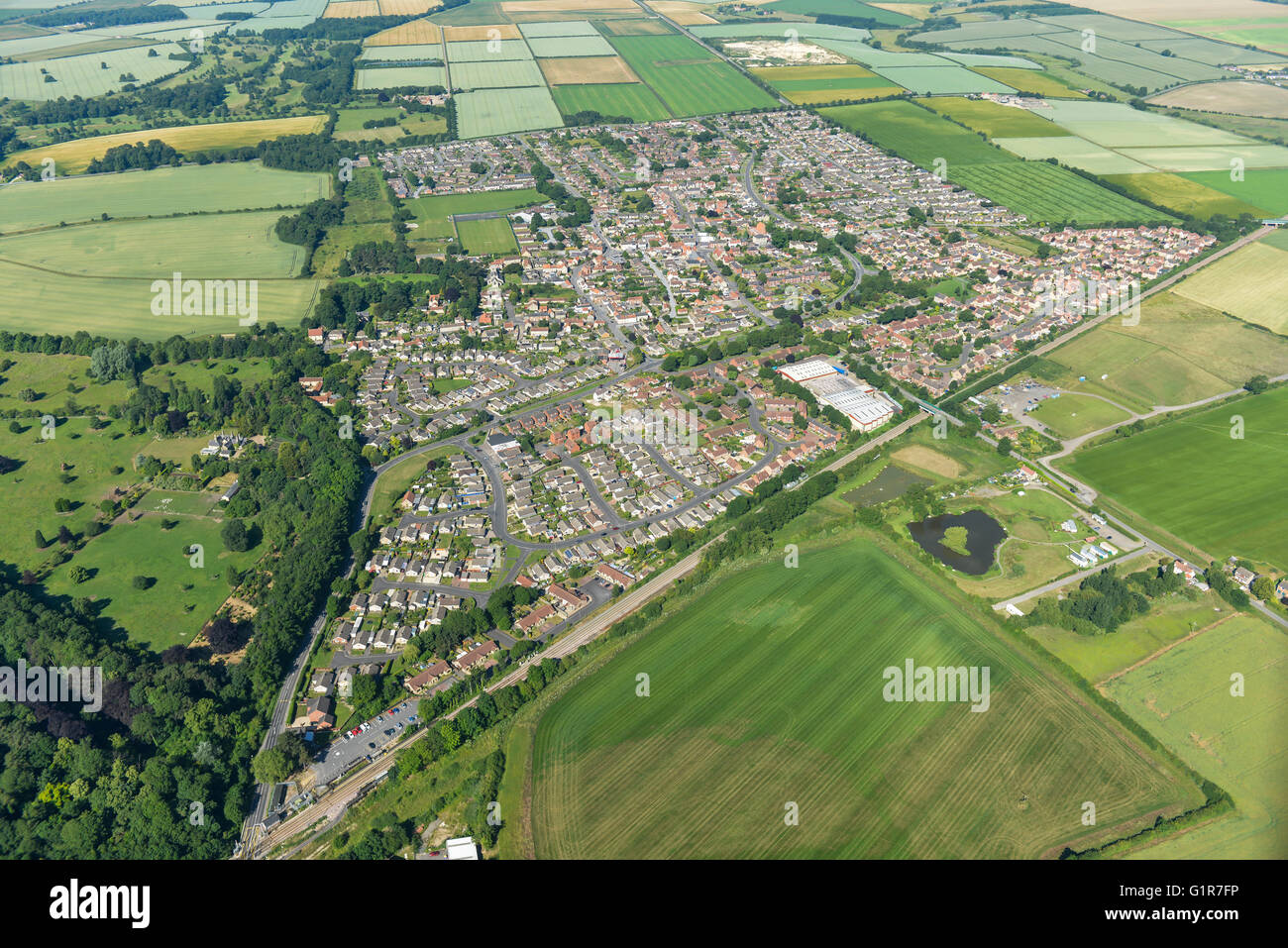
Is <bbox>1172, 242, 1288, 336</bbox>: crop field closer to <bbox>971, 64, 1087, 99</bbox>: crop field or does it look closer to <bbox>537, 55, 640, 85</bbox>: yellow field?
<bbox>971, 64, 1087, 99</bbox>: crop field

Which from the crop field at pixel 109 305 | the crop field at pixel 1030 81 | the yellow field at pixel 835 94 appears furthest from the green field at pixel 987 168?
the crop field at pixel 109 305

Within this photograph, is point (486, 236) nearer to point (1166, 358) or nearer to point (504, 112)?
point (504, 112)

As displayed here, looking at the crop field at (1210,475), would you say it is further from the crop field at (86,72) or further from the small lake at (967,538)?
the crop field at (86,72)

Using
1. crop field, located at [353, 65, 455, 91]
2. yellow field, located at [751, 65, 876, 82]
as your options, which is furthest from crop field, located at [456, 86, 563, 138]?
yellow field, located at [751, 65, 876, 82]

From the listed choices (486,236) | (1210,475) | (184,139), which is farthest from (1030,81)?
(184,139)

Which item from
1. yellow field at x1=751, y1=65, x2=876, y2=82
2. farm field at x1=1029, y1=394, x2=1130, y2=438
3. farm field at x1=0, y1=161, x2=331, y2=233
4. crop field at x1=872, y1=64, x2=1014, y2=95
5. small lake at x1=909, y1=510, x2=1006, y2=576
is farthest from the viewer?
yellow field at x1=751, y1=65, x2=876, y2=82

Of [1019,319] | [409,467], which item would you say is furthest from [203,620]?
[1019,319]

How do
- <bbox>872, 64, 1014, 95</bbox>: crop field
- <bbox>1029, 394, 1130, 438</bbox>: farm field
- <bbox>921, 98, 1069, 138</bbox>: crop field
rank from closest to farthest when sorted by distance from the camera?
1. <bbox>1029, 394, 1130, 438</bbox>: farm field
2. <bbox>921, 98, 1069, 138</bbox>: crop field
3. <bbox>872, 64, 1014, 95</bbox>: crop field
